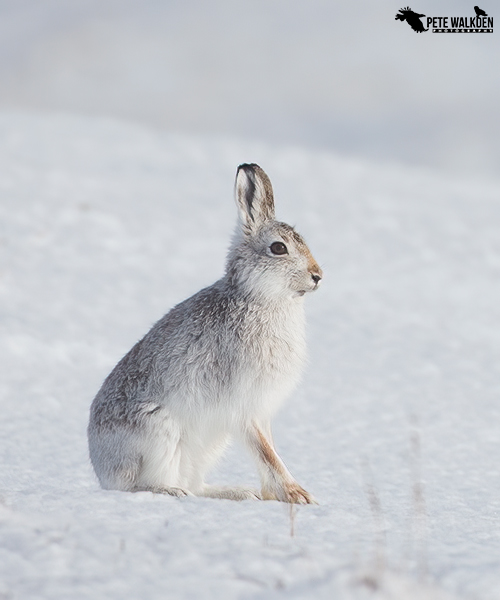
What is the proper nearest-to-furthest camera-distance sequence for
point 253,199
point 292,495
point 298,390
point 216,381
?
point 292,495
point 216,381
point 253,199
point 298,390

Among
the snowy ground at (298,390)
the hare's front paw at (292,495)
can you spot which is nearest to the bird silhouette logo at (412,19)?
the snowy ground at (298,390)

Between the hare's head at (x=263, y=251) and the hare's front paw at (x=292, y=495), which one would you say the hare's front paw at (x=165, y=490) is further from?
the hare's head at (x=263, y=251)

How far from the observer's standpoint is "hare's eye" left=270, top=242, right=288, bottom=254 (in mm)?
5383

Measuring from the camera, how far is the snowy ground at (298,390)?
3529mm

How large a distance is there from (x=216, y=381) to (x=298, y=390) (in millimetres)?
4709

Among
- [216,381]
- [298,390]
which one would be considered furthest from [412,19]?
[216,381]

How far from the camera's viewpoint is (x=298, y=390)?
32.0ft

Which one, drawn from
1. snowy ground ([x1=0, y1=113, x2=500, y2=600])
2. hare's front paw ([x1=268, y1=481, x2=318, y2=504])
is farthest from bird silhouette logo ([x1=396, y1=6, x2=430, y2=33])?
hare's front paw ([x1=268, y1=481, x2=318, y2=504])

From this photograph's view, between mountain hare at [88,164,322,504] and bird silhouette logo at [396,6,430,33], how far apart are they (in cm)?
586

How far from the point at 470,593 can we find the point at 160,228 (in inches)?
475

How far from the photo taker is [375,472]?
7148 millimetres

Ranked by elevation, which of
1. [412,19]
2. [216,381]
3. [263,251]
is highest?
[412,19]

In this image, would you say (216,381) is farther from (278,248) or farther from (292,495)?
(278,248)

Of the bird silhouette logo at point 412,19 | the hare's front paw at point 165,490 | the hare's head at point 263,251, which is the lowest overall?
the hare's front paw at point 165,490
